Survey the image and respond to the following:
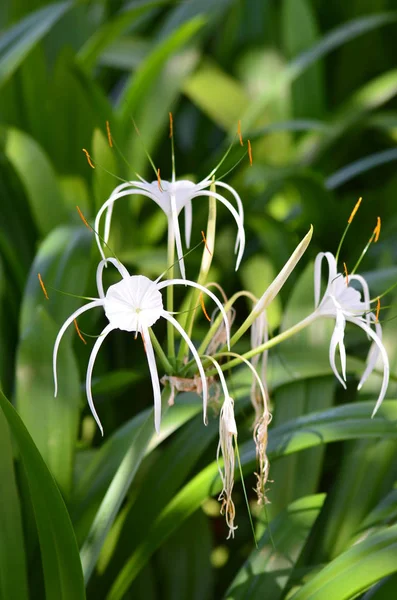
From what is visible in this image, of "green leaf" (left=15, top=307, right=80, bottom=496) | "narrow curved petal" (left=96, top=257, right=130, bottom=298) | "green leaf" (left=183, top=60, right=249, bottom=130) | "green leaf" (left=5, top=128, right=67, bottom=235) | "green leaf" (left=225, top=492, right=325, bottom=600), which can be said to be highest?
"green leaf" (left=183, top=60, right=249, bottom=130)

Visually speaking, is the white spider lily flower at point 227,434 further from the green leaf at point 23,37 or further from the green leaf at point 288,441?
the green leaf at point 23,37

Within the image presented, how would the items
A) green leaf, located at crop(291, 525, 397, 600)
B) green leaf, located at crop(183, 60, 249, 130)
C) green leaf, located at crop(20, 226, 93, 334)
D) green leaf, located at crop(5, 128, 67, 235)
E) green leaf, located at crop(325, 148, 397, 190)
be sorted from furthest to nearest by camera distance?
green leaf, located at crop(183, 60, 249, 130) < green leaf, located at crop(325, 148, 397, 190) < green leaf, located at crop(5, 128, 67, 235) < green leaf, located at crop(20, 226, 93, 334) < green leaf, located at crop(291, 525, 397, 600)

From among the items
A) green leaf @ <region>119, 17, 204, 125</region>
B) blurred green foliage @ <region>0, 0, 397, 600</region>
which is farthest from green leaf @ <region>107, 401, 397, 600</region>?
green leaf @ <region>119, 17, 204, 125</region>

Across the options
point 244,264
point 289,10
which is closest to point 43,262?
point 244,264

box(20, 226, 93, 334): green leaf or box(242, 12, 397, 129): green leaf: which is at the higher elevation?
box(242, 12, 397, 129): green leaf

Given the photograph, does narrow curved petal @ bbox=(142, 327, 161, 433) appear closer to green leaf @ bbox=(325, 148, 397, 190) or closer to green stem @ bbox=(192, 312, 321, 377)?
green stem @ bbox=(192, 312, 321, 377)

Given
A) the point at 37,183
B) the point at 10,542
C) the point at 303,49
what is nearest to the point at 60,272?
the point at 37,183

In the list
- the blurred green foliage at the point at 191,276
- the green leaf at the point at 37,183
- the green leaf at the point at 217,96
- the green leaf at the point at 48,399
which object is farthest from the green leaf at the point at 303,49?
the green leaf at the point at 48,399

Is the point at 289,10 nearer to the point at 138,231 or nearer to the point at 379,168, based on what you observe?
the point at 379,168
